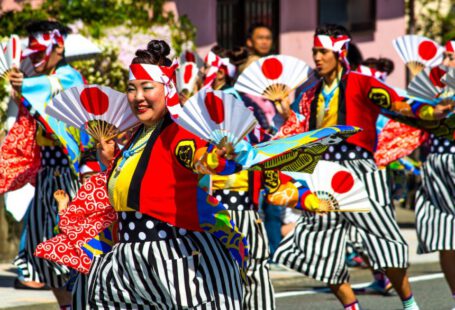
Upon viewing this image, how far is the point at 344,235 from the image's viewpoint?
8.92 meters

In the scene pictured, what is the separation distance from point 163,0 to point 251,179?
20.7 ft

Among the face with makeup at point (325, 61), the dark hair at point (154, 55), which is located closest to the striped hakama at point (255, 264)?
the face with makeup at point (325, 61)

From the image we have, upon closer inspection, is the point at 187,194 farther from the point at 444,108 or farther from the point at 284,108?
the point at 444,108

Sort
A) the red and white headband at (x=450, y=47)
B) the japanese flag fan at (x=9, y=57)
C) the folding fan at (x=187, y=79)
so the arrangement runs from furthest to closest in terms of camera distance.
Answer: the folding fan at (x=187, y=79) < the red and white headband at (x=450, y=47) < the japanese flag fan at (x=9, y=57)

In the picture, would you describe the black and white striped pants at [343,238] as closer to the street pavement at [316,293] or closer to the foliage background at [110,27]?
the street pavement at [316,293]

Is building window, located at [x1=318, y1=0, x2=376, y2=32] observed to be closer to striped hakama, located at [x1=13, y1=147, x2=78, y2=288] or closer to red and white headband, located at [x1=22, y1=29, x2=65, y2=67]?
red and white headband, located at [x1=22, y1=29, x2=65, y2=67]

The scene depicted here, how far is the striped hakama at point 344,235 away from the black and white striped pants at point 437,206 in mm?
690

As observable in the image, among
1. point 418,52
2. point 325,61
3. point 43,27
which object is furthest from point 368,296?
point 43,27

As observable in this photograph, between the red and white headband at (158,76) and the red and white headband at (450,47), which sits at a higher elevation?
the red and white headband at (158,76)

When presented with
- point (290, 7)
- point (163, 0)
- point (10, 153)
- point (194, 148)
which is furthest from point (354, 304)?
point (290, 7)

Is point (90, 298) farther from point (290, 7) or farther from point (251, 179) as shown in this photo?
point (290, 7)

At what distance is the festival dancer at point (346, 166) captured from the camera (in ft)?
28.7

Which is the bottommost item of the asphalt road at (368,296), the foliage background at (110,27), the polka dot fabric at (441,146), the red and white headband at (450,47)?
the asphalt road at (368,296)

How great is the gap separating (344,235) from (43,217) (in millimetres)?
2012
